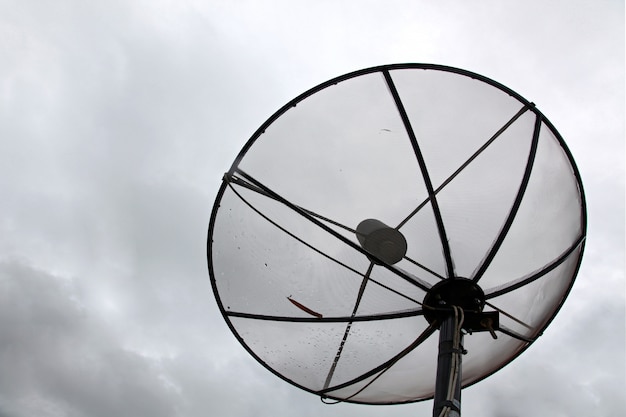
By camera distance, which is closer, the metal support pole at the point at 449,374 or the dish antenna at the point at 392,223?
the metal support pole at the point at 449,374

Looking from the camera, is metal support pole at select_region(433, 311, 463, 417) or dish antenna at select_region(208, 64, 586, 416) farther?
dish antenna at select_region(208, 64, 586, 416)

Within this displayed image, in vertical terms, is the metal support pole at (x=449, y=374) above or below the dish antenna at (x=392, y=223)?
below

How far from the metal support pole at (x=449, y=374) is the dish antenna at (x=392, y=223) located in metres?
0.87

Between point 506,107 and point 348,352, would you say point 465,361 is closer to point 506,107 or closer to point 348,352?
point 348,352

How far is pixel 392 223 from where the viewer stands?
677cm

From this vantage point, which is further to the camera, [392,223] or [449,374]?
[392,223]

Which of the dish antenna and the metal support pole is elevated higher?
the dish antenna

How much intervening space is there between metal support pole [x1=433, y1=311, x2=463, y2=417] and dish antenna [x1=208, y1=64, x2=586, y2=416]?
2.85 ft

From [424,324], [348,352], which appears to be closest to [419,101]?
[424,324]

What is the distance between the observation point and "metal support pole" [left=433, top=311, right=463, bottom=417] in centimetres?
494

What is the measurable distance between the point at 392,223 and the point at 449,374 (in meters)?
2.12

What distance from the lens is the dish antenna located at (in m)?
6.66

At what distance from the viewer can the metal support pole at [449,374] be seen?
4.94 meters

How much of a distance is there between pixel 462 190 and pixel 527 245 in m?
1.01
